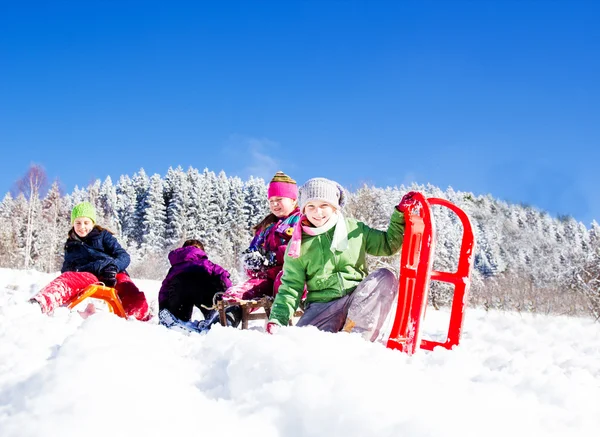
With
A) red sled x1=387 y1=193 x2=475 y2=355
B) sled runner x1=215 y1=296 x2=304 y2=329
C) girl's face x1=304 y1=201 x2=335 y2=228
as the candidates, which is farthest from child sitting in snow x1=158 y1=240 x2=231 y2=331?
red sled x1=387 y1=193 x2=475 y2=355

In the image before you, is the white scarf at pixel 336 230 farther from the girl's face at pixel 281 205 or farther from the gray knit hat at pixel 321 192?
the girl's face at pixel 281 205

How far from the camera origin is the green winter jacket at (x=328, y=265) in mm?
3250

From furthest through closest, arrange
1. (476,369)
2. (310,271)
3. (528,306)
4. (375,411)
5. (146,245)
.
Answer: (146,245) → (528,306) → (310,271) → (476,369) → (375,411)

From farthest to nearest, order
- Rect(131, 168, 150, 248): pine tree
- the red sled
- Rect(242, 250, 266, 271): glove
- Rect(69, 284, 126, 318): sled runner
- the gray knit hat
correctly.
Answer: Rect(131, 168, 150, 248): pine tree < Rect(69, 284, 126, 318): sled runner < Rect(242, 250, 266, 271): glove < the gray knit hat < the red sled

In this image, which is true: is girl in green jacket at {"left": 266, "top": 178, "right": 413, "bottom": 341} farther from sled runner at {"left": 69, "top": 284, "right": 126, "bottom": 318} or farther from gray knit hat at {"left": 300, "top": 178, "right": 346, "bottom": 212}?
sled runner at {"left": 69, "top": 284, "right": 126, "bottom": 318}

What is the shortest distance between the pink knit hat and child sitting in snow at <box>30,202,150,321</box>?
1655mm

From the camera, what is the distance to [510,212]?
7519cm

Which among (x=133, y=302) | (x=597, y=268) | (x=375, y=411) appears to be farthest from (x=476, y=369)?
(x=597, y=268)

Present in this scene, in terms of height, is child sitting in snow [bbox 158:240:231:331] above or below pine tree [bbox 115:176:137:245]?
below

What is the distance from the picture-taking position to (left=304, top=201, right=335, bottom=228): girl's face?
11.1ft

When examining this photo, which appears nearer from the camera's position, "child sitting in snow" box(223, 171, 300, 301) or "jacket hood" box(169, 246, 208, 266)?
"child sitting in snow" box(223, 171, 300, 301)

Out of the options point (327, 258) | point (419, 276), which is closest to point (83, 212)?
point (327, 258)

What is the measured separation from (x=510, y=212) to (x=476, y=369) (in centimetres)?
7926

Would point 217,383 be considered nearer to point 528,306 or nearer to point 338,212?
point 338,212
